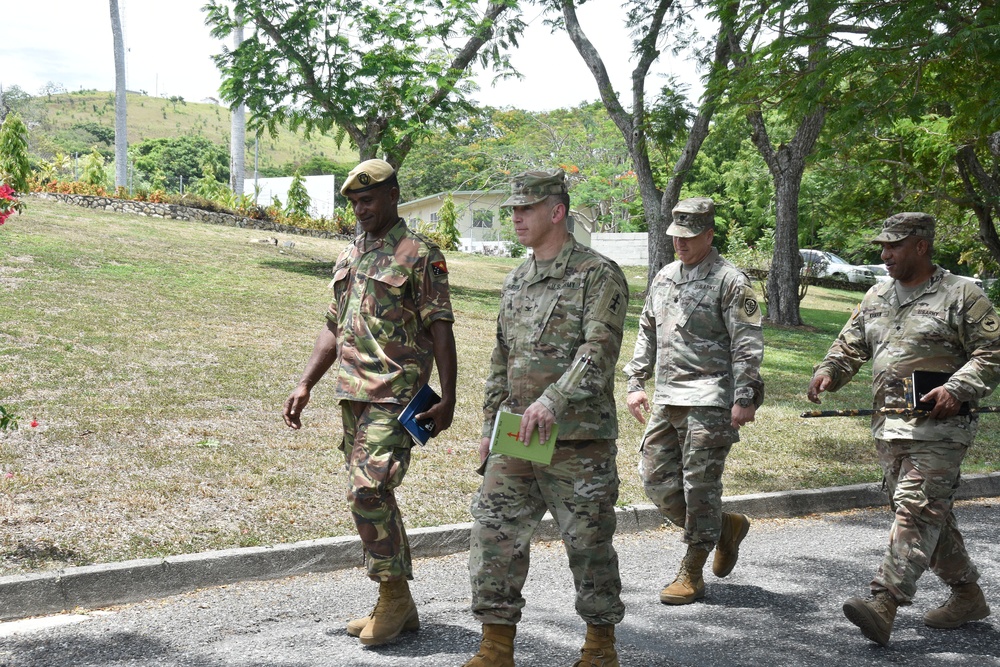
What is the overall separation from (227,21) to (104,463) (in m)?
15.9

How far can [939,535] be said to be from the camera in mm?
4875

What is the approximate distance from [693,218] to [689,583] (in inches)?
77.9

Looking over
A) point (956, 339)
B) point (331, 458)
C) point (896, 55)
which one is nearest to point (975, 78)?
point (896, 55)

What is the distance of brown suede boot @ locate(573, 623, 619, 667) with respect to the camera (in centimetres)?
404

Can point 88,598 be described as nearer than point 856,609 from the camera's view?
No

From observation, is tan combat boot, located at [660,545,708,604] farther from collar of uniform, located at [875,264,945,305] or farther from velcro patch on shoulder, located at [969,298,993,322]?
velcro patch on shoulder, located at [969,298,993,322]

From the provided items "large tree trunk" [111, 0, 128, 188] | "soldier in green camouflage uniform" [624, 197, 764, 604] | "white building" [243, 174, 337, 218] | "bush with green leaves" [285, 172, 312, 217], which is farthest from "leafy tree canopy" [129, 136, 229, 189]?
Result: "soldier in green camouflage uniform" [624, 197, 764, 604]

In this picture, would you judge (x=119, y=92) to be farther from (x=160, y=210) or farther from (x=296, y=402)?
(x=296, y=402)

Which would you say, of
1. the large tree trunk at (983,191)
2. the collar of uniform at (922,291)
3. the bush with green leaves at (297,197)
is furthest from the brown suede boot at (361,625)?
the bush with green leaves at (297,197)

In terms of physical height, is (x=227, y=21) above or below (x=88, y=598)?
above

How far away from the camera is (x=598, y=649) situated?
4.04 m

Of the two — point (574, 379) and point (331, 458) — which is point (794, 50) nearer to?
point (331, 458)

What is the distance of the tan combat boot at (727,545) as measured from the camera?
18.7 ft

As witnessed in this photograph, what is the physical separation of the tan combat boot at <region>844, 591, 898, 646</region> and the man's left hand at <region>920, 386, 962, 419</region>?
89 cm
